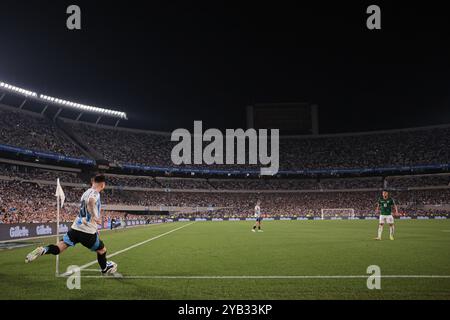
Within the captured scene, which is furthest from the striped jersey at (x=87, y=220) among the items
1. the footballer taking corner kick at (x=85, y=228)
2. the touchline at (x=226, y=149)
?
the touchline at (x=226, y=149)

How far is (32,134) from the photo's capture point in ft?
189

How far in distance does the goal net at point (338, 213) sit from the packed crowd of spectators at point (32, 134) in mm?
46022

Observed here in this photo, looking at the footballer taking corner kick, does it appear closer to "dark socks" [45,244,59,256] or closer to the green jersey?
"dark socks" [45,244,59,256]

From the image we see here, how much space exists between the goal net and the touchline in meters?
16.4

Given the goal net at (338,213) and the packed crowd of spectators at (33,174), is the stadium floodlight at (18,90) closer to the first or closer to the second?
the packed crowd of spectators at (33,174)

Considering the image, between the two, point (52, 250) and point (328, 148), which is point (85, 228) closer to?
point (52, 250)

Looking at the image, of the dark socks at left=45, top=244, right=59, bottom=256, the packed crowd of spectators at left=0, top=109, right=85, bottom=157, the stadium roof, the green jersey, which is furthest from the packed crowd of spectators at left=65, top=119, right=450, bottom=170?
the dark socks at left=45, top=244, right=59, bottom=256

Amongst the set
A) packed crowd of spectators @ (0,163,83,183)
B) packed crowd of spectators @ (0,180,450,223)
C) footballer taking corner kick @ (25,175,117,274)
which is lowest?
packed crowd of spectators @ (0,180,450,223)

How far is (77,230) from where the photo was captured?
7.34 m

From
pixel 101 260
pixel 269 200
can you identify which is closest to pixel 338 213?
pixel 269 200

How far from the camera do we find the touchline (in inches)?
3098
